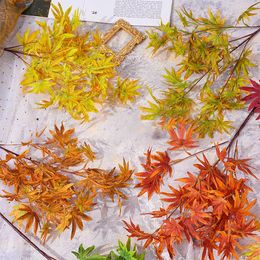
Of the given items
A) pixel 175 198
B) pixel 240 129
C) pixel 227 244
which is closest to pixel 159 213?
pixel 175 198

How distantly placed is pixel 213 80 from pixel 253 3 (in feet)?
0.83

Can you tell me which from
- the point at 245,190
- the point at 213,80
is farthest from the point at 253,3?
the point at 245,190

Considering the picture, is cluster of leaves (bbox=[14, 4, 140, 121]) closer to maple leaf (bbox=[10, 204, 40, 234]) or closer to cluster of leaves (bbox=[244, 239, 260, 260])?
maple leaf (bbox=[10, 204, 40, 234])

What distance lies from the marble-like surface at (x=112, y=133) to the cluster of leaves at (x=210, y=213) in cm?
6

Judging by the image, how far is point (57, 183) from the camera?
1.14 metres

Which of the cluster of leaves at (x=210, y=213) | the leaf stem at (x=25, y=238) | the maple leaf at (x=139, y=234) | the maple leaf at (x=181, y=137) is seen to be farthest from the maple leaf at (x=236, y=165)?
the leaf stem at (x=25, y=238)

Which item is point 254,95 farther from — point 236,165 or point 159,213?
point 159,213

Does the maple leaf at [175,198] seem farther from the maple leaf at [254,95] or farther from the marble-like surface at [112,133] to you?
the maple leaf at [254,95]

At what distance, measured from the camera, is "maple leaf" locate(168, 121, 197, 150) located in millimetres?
1116

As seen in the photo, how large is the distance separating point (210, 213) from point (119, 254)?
0.24 m

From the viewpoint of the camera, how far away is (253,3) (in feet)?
4.03

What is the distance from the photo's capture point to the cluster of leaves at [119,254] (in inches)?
42.5

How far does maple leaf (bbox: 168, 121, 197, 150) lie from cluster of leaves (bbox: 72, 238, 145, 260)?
249 millimetres

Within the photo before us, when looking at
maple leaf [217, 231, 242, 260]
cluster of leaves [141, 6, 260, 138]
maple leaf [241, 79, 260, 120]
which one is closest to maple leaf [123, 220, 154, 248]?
maple leaf [217, 231, 242, 260]
